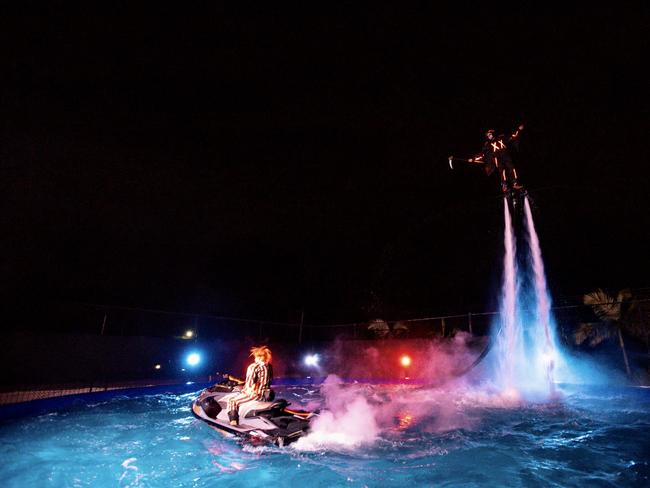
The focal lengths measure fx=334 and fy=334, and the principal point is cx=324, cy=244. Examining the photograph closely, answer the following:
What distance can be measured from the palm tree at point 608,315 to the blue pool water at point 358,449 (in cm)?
249

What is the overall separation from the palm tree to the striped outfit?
40.1 feet

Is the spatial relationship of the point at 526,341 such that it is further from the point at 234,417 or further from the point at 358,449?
the point at 234,417

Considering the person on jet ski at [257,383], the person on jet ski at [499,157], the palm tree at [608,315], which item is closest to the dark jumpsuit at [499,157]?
the person on jet ski at [499,157]

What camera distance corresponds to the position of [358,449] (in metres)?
6.29

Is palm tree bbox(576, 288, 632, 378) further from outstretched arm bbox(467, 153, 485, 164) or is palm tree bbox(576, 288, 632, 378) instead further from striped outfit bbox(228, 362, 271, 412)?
striped outfit bbox(228, 362, 271, 412)

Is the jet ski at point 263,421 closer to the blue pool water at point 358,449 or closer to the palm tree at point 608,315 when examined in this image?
the blue pool water at point 358,449

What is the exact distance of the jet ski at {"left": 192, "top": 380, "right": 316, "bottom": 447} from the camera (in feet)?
19.9

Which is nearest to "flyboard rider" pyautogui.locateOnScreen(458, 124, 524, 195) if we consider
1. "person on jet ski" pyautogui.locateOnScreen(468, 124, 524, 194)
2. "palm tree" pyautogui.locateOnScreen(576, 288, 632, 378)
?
"person on jet ski" pyautogui.locateOnScreen(468, 124, 524, 194)

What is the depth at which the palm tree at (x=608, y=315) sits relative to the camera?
11.6 metres

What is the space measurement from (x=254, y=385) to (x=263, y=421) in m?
0.67

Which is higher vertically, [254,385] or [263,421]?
[254,385]

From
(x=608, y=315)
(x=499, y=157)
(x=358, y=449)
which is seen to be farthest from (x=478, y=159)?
(x=358, y=449)

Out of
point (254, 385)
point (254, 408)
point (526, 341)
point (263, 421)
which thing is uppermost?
point (526, 341)

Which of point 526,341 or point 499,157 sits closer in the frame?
point 499,157
